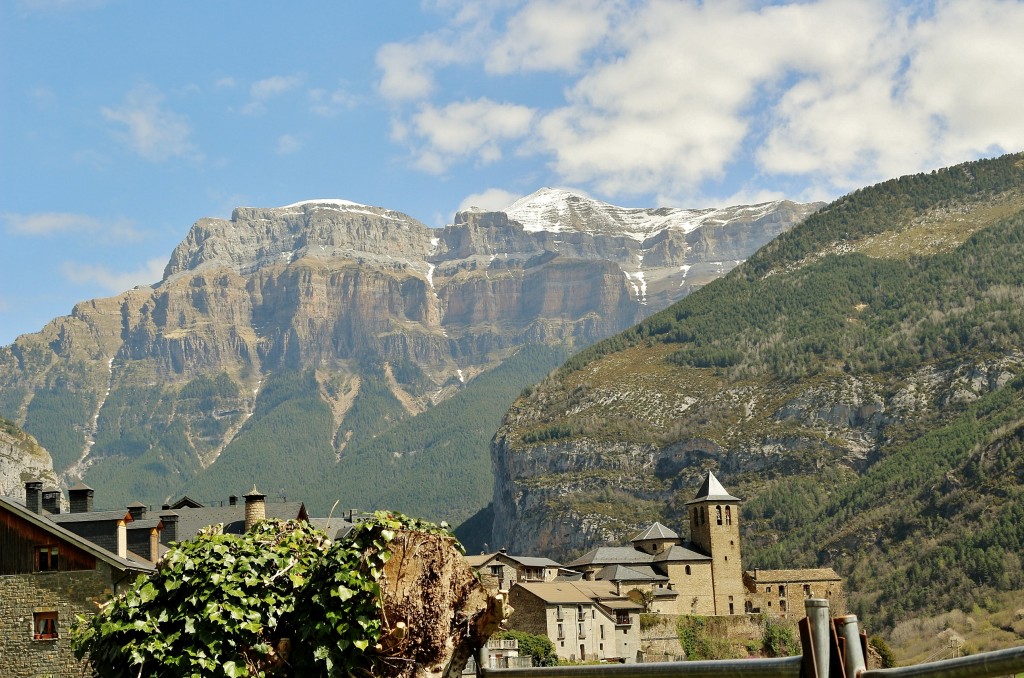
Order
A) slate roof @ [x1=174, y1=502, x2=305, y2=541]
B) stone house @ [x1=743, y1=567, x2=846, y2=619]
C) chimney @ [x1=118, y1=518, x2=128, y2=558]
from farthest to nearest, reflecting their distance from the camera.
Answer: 1. stone house @ [x1=743, y1=567, x2=846, y2=619]
2. slate roof @ [x1=174, y1=502, x2=305, y2=541]
3. chimney @ [x1=118, y1=518, x2=128, y2=558]

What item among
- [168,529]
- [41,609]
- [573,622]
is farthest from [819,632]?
[573,622]

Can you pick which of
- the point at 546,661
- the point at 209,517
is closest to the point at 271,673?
the point at 209,517

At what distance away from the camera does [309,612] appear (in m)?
10.3

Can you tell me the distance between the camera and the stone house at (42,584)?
34.4 m

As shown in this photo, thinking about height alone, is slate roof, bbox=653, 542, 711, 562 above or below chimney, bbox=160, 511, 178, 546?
below

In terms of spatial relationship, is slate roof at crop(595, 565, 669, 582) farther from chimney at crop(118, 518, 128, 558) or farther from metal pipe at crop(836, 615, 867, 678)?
metal pipe at crop(836, 615, 867, 678)

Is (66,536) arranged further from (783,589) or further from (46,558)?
(783,589)

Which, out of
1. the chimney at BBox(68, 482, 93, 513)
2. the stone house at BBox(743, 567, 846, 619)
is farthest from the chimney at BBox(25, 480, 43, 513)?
the stone house at BBox(743, 567, 846, 619)

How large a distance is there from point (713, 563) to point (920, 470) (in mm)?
68789

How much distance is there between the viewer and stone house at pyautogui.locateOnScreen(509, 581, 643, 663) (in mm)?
89938

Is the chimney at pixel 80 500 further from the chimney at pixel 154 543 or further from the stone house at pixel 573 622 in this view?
the stone house at pixel 573 622

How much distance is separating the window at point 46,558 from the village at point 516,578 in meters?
0.03

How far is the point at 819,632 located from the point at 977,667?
0.91m

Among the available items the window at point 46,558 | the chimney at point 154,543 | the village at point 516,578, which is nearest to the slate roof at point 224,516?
the village at point 516,578
